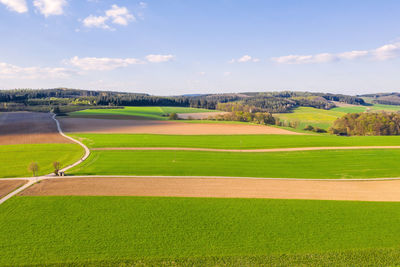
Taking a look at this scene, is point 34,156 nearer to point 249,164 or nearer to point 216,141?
point 216,141

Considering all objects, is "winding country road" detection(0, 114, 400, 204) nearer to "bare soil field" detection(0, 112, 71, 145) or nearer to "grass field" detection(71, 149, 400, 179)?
"grass field" detection(71, 149, 400, 179)

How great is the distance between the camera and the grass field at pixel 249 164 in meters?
32.2

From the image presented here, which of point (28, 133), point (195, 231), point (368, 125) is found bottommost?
point (195, 231)

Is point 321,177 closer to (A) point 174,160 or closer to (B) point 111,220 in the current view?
(A) point 174,160

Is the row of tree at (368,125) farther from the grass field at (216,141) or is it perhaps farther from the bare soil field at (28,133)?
the bare soil field at (28,133)

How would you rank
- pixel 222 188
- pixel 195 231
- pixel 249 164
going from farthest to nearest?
pixel 249 164 < pixel 222 188 < pixel 195 231

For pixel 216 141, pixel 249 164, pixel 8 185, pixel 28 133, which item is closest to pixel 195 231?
pixel 249 164

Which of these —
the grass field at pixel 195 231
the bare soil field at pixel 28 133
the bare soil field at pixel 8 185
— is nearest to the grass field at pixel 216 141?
the bare soil field at pixel 28 133

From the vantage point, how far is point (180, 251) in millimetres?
16031

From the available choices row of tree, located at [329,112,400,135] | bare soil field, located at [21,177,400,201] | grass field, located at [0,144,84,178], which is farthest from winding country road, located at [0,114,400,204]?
row of tree, located at [329,112,400,135]

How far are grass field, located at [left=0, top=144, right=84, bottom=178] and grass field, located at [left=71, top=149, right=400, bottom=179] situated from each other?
399 cm

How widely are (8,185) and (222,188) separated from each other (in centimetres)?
2537

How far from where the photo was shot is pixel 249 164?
36250mm

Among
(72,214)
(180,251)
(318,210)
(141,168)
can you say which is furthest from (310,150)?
(72,214)
